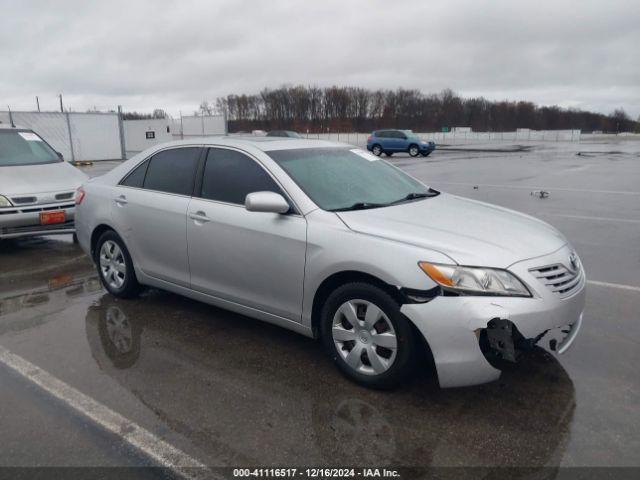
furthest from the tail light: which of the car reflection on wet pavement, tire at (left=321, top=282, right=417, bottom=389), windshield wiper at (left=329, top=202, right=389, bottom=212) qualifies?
tire at (left=321, top=282, right=417, bottom=389)

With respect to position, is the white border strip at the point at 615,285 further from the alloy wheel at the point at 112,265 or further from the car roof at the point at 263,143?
the alloy wheel at the point at 112,265

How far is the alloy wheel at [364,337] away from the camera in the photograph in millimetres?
3311

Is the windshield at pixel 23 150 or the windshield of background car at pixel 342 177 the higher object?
the windshield of background car at pixel 342 177

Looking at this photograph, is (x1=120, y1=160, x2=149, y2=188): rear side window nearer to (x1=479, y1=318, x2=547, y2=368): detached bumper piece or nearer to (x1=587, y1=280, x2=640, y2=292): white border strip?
(x1=479, y1=318, x2=547, y2=368): detached bumper piece

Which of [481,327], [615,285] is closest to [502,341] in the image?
[481,327]

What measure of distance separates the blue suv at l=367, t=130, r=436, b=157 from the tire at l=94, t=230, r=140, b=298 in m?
26.3

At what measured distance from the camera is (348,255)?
3.37 metres

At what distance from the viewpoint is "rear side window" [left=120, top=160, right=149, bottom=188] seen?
16.6 feet

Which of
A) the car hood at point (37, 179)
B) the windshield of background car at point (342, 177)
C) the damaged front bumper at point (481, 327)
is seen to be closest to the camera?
the damaged front bumper at point (481, 327)

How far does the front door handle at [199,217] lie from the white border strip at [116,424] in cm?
153

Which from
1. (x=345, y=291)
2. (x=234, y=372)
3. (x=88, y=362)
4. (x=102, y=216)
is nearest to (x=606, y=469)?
(x=345, y=291)

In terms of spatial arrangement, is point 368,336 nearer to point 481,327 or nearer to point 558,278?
point 481,327

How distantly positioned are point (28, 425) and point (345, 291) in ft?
6.65

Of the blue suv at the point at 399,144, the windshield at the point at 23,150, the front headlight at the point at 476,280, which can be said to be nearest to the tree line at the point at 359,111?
the blue suv at the point at 399,144
